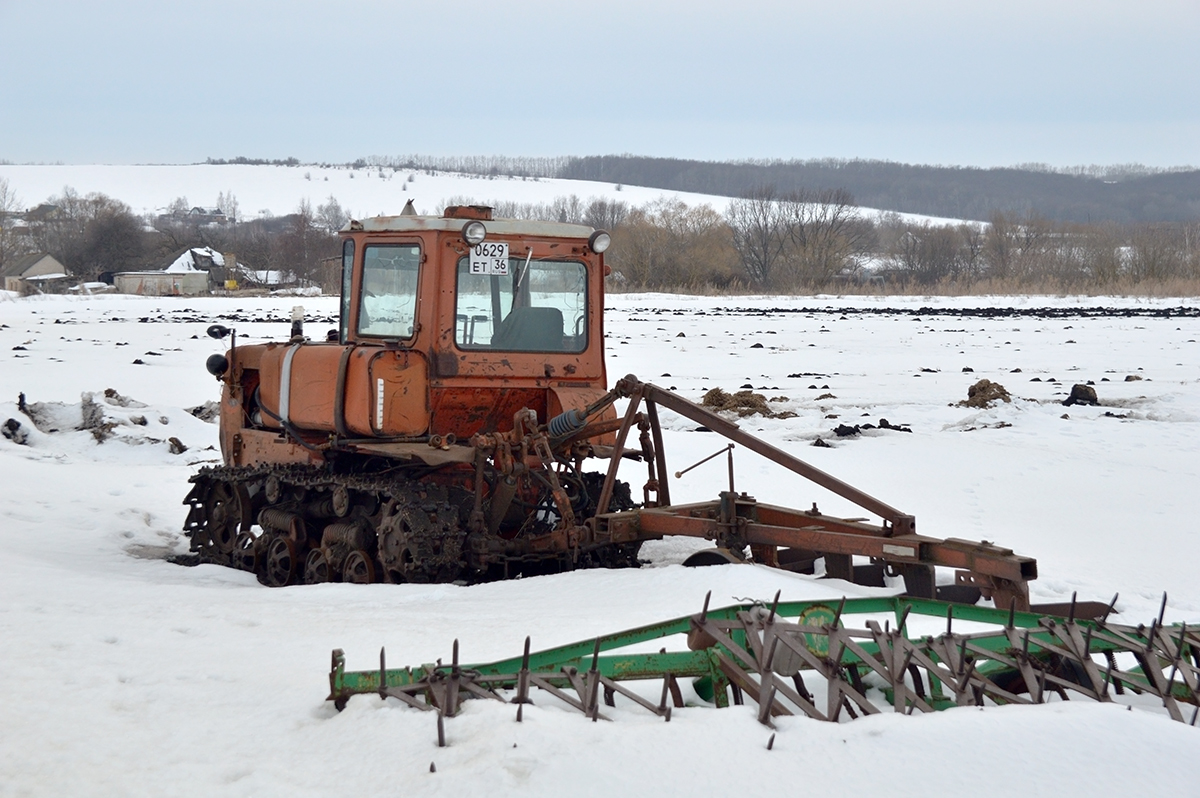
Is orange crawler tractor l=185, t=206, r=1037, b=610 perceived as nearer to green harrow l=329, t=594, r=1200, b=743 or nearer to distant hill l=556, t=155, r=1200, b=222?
green harrow l=329, t=594, r=1200, b=743

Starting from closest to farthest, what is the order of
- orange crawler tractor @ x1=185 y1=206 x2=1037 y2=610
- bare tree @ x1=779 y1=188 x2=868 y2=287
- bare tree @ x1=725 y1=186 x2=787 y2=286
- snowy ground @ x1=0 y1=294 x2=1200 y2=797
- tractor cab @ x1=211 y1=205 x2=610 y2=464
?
snowy ground @ x1=0 y1=294 x2=1200 y2=797 < orange crawler tractor @ x1=185 y1=206 x2=1037 y2=610 < tractor cab @ x1=211 y1=205 x2=610 y2=464 < bare tree @ x1=779 y1=188 x2=868 y2=287 < bare tree @ x1=725 y1=186 x2=787 y2=286

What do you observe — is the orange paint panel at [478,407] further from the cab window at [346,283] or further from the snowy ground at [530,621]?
the snowy ground at [530,621]

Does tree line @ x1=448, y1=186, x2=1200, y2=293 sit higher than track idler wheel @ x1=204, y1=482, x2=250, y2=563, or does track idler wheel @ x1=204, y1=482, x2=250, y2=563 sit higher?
tree line @ x1=448, y1=186, x2=1200, y2=293

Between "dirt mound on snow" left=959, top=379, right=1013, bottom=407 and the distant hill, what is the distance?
433 ft

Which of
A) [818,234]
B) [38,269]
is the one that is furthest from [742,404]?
[38,269]

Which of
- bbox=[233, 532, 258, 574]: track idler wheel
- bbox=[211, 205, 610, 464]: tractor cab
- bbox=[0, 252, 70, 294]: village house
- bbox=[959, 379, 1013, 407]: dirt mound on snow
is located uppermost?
bbox=[0, 252, 70, 294]: village house

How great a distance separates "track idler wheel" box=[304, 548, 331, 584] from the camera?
802 cm

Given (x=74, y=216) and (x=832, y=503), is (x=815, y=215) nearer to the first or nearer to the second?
(x=74, y=216)

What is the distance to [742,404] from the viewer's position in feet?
52.6

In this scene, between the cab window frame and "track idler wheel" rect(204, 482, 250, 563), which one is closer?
the cab window frame

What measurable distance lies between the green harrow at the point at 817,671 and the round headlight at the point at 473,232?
3582mm

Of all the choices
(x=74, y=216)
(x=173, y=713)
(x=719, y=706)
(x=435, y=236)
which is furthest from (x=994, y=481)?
(x=74, y=216)

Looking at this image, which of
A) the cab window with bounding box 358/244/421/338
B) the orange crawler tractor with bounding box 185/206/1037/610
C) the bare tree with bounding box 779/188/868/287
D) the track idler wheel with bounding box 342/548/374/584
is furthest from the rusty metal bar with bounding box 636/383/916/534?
the bare tree with bounding box 779/188/868/287

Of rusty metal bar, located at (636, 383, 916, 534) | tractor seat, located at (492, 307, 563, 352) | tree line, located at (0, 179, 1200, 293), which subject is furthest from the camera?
tree line, located at (0, 179, 1200, 293)
